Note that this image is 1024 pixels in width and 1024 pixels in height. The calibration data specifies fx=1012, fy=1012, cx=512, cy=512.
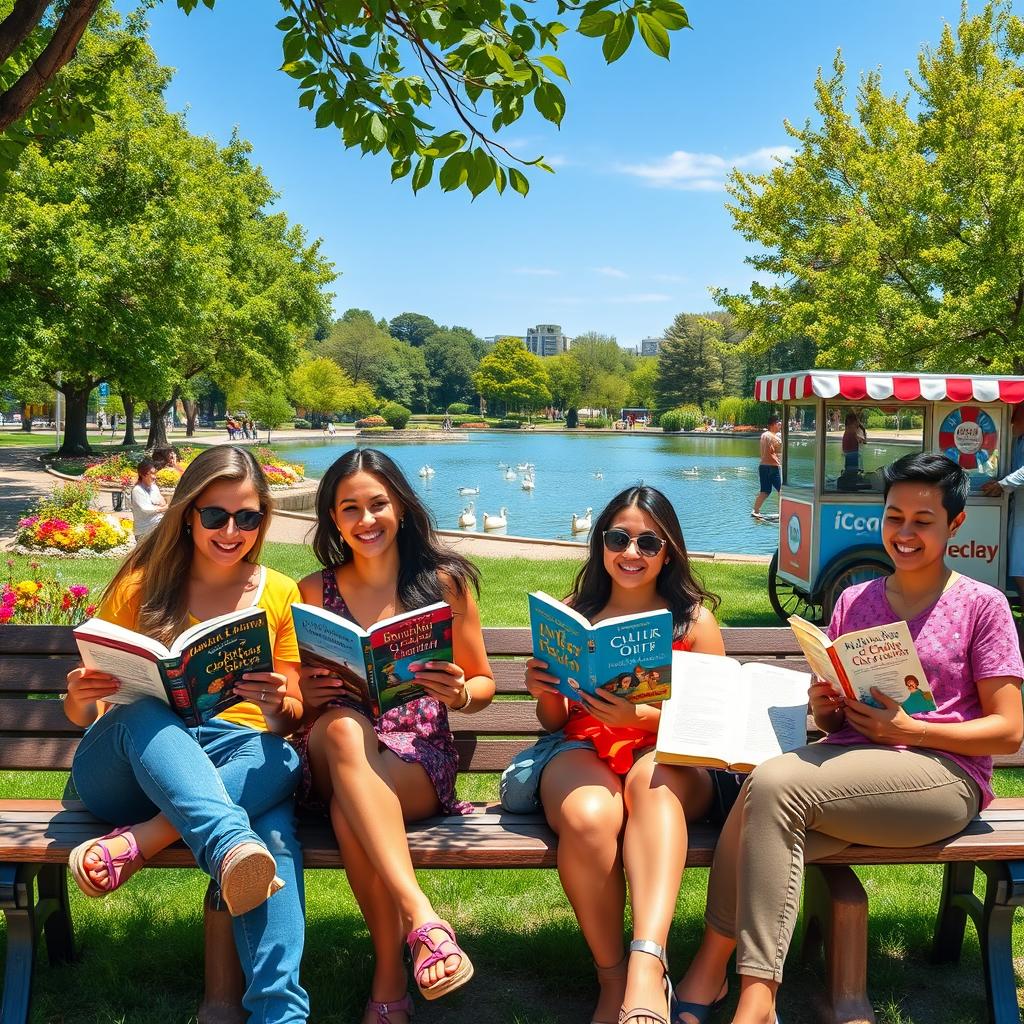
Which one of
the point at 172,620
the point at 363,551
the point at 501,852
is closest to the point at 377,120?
the point at 363,551

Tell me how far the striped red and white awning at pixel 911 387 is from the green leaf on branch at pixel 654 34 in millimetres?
4727

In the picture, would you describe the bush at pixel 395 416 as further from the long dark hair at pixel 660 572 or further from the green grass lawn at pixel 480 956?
the long dark hair at pixel 660 572

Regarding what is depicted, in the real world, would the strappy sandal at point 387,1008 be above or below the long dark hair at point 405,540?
below

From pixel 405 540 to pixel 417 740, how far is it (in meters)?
0.65

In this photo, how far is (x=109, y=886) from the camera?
99.0 inches

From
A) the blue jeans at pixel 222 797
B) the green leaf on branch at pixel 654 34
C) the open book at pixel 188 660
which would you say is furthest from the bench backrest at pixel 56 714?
the green leaf on branch at pixel 654 34

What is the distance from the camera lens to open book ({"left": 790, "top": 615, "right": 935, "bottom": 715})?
254 centimetres

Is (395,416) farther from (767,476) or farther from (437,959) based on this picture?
(437,959)

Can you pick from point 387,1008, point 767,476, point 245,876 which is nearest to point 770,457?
point 767,476

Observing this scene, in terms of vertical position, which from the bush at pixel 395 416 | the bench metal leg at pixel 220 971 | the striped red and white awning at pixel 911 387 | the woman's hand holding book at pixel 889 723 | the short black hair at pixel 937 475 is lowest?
the bench metal leg at pixel 220 971

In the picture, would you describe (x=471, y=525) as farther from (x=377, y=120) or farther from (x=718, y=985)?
(x=718, y=985)

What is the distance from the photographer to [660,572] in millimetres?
3256

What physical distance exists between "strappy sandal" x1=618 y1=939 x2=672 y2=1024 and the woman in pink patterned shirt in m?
0.18

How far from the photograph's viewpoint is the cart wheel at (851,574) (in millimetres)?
7582
